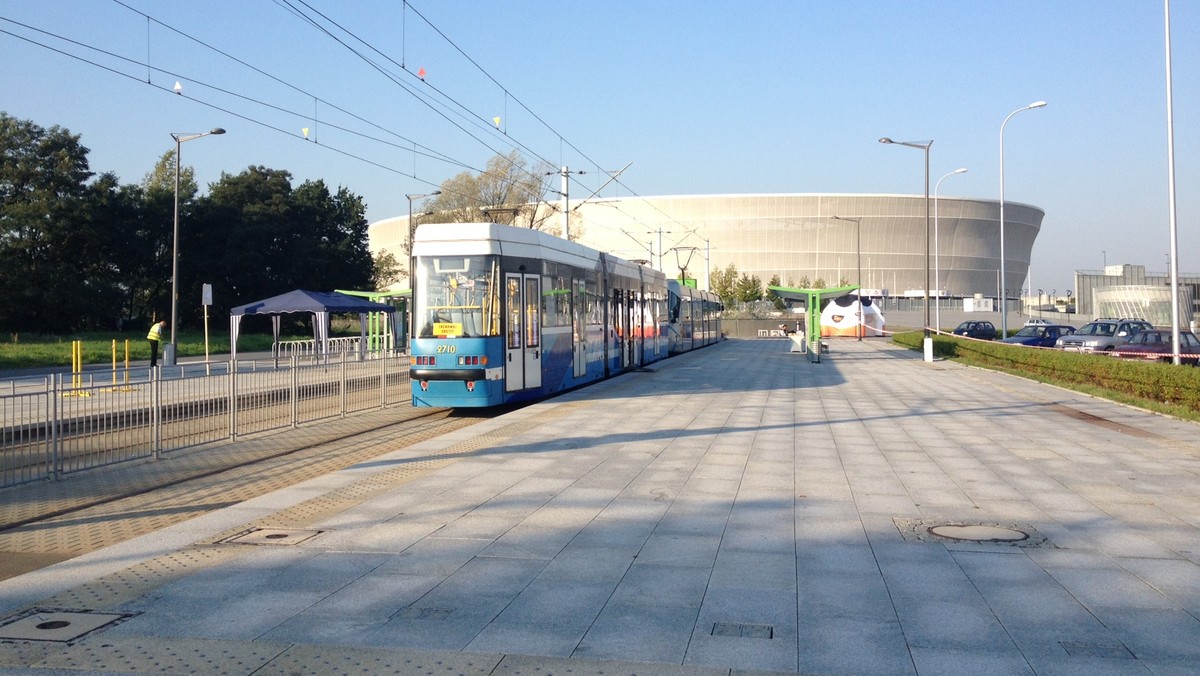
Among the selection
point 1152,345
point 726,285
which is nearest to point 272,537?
point 1152,345

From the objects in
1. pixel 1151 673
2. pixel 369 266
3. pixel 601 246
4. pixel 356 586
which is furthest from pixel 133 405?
pixel 601 246

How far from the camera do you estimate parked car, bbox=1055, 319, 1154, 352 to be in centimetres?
3712

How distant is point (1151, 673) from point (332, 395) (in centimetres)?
1557

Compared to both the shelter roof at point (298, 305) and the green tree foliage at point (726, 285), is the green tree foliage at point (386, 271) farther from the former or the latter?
the shelter roof at point (298, 305)

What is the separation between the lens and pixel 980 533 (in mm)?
8750

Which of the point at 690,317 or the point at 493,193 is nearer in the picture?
the point at 690,317

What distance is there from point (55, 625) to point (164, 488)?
18.4 ft

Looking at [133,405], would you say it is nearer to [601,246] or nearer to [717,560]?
[717,560]

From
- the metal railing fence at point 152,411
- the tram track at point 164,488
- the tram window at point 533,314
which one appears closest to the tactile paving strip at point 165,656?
the tram track at point 164,488

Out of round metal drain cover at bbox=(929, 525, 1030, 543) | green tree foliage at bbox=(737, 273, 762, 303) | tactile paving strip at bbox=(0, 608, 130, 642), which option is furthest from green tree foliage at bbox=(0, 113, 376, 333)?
round metal drain cover at bbox=(929, 525, 1030, 543)

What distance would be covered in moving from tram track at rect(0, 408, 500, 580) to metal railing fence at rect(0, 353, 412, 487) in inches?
9.5

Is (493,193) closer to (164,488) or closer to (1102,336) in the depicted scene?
(1102,336)

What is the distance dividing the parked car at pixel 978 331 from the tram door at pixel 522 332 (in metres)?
41.0

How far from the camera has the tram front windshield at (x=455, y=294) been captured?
703 inches
